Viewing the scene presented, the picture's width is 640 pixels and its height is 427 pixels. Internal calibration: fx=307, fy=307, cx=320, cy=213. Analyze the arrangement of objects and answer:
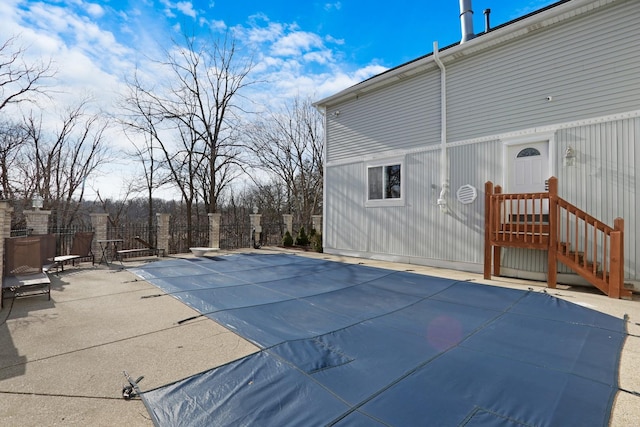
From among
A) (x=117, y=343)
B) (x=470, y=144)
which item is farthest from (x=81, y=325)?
(x=470, y=144)

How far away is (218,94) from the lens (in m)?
15.8

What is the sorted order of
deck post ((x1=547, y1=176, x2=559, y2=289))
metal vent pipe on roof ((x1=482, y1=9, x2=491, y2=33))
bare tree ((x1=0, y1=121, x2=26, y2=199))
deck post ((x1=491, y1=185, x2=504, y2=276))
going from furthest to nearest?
bare tree ((x1=0, y1=121, x2=26, y2=199)) → metal vent pipe on roof ((x1=482, y1=9, x2=491, y2=33)) → deck post ((x1=491, y1=185, x2=504, y2=276)) → deck post ((x1=547, y1=176, x2=559, y2=289))

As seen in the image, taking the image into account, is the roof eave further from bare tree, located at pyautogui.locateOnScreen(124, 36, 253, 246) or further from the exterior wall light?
bare tree, located at pyautogui.locateOnScreen(124, 36, 253, 246)

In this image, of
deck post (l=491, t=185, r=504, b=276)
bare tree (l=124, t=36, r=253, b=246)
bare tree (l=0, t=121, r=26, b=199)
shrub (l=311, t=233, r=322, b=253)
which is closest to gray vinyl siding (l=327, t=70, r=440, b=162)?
deck post (l=491, t=185, r=504, b=276)

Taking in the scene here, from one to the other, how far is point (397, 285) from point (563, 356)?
2780 millimetres

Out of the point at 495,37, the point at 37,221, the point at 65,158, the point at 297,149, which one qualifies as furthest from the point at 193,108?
the point at 495,37

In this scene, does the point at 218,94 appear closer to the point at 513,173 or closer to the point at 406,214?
the point at 406,214

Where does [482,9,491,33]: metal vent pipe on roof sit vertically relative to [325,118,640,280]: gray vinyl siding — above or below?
above

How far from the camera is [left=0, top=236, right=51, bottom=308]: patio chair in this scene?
4551mm

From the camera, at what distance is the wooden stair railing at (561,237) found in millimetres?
4520

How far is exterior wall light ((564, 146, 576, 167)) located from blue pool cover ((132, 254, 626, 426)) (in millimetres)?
2615

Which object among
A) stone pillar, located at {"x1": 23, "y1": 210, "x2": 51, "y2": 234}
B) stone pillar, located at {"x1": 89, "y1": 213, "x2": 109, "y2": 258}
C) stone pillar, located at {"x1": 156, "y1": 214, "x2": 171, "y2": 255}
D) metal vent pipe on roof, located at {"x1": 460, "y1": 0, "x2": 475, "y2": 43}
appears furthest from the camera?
stone pillar, located at {"x1": 156, "y1": 214, "x2": 171, "y2": 255}

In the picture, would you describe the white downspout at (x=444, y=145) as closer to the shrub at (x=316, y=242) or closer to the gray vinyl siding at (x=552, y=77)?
the gray vinyl siding at (x=552, y=77)

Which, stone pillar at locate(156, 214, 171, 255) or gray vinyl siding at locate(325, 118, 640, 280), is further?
stone pillar at locate(156, 214, 171, 255)
